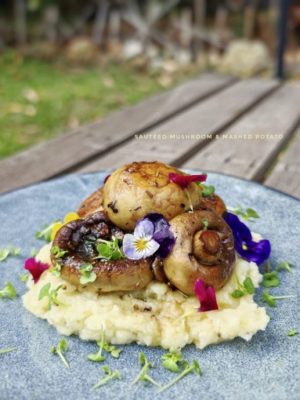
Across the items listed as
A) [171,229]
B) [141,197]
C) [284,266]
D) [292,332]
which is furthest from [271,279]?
[141,197]

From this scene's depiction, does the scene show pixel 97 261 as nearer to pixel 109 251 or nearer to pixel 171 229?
pixel 109 251

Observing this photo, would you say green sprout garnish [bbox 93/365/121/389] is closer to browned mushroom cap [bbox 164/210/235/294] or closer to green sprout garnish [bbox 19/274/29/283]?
browned mushroom cap [bbox 164/210/235/294]

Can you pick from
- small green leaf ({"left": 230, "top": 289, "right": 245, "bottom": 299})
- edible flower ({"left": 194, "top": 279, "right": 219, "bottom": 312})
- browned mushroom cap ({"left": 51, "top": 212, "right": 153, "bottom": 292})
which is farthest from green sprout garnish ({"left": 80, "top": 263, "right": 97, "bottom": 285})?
small green leaf ({"left": 230, "top": 289, "right": 245, "bottom": 299})

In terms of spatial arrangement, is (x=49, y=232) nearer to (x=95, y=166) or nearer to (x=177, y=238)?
(x=177, y=238)

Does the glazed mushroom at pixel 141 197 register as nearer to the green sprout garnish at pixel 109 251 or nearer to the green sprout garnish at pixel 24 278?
the green sprout garnish at pixel 109 251

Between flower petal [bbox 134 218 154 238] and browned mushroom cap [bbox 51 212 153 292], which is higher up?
flower petal [bbox 134 218 154 238]

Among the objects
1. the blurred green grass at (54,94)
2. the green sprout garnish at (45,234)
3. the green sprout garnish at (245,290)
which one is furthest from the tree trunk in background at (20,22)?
the green sprout garnish at (245,290)
